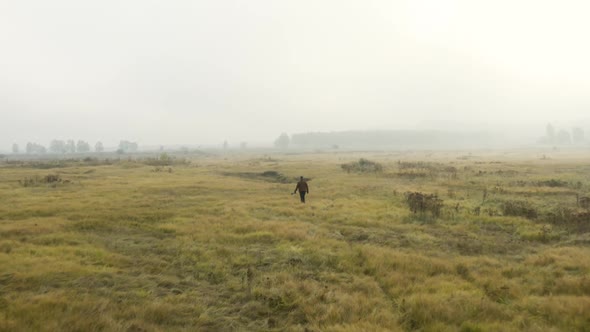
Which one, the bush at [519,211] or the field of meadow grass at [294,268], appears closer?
the field of meadow grass at [294,268]

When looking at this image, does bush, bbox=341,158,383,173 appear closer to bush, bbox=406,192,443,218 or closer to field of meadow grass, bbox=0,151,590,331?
bush, bbox=406,192,443,218

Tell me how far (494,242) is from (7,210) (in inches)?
1033

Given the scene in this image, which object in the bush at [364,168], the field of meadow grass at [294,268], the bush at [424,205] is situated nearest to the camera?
the field of meadow grass at [294,268]

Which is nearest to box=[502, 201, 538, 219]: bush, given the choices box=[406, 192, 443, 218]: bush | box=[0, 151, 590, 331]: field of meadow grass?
box=[0, 151, 590, 331]: field of meadow grass

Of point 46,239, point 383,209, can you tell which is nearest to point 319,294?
point 46,239

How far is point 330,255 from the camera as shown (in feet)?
43.7

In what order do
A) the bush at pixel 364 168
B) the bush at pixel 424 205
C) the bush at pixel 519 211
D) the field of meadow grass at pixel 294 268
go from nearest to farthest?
the field of meadow grass at pixel 294 268 < the bush at pixel 519 211 < the bush at pixel 424 205 < the bush at pixel 364 168

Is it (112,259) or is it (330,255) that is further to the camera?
(330,255)

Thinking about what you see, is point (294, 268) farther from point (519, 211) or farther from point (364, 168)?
point (364, 168)

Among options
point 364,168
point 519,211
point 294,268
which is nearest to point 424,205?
point 519,211

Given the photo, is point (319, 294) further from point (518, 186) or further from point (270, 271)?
point (518, 186)

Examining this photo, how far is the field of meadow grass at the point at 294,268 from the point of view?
843 cm

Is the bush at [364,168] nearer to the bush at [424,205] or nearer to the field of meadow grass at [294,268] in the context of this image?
the bush at [424,205]

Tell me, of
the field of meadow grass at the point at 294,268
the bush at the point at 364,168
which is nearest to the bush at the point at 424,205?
the field of meadow grass at the point at 294,268
